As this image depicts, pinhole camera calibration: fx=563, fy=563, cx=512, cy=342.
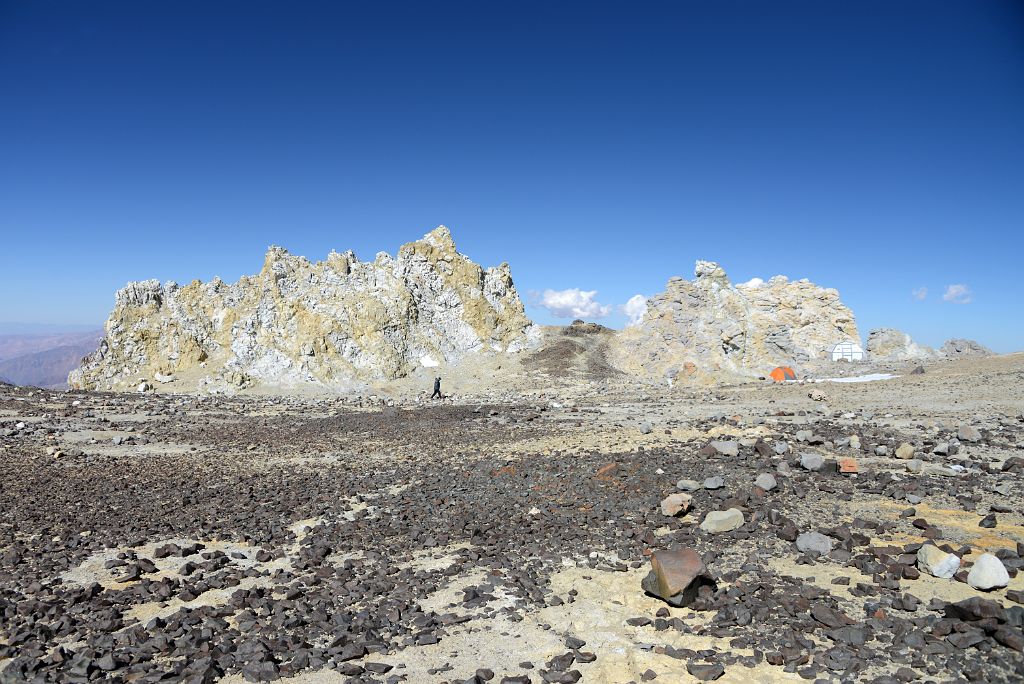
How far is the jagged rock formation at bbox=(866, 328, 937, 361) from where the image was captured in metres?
39.8

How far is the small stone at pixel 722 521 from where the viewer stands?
385 inches

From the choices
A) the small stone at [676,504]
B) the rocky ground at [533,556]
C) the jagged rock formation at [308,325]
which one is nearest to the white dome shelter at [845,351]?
the rocky ground at [533,556]

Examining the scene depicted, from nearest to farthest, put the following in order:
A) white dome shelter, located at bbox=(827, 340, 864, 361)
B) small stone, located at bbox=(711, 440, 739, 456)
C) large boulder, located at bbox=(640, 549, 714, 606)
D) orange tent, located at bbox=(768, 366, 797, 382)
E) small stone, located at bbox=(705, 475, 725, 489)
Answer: large boulder, located at bbox=(640, 549, 714, 606) → small stone, located at bbox=(705, 475, 725, 489) → small stone, located at bbox=(711, 440, 739, 456) → orange tent, located at bbox=(768, 366, 797, 382) → white dome shelter, located at bbox=(827, 340, 864, 361)

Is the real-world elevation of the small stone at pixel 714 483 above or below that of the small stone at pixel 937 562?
above

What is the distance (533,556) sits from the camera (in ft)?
30.9

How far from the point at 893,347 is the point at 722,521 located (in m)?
39.2

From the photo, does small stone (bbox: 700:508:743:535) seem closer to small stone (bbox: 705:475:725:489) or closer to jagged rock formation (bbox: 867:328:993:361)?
small stone (bbox: 705:475:725:489)

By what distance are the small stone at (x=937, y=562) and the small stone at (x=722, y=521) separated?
2671 millimetres

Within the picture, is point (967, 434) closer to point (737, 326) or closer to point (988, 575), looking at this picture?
point (988, 575)

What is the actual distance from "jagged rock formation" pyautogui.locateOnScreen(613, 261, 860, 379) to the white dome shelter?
19.1 inches

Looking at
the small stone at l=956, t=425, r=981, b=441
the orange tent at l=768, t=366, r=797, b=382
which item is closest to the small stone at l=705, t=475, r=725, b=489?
the small stone at l=956, t=425, r=981, b=441

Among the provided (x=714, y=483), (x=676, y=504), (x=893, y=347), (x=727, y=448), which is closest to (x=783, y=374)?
(x=893, y=347)

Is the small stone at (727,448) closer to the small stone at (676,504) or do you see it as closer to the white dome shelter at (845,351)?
the small stone at (676,504)

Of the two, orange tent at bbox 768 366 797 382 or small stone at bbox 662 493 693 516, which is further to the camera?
orange tent at bbox 768 366 797 382
